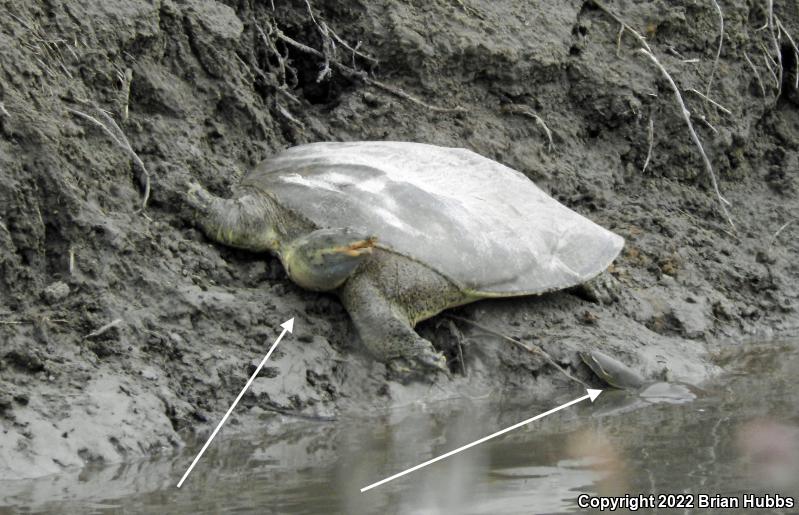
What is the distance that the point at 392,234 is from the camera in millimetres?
5219

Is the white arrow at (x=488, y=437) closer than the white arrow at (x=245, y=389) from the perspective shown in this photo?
Yes

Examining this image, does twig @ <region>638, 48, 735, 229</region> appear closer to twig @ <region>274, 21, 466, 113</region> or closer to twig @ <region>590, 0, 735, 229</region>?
twig @ <region>590, 0, 735, 229</region>

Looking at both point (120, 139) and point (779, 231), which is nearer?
point (120, 139)

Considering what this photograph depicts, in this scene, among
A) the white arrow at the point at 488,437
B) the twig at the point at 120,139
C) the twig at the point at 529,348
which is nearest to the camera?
the white arrow at the point at 488,437

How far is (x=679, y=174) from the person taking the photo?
24.5 feet

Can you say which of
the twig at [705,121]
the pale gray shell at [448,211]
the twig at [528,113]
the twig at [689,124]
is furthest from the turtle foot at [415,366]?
the twig at [705,121]

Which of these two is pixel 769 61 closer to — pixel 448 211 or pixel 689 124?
pixel 689 124

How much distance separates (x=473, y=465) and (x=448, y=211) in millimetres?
1612

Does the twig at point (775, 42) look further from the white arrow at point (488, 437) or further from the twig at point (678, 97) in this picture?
the white arrow at point (488, 437)

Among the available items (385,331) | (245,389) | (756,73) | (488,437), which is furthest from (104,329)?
(756,73)

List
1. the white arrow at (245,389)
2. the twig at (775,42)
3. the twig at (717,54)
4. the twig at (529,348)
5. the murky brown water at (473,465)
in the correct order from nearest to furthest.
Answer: the murky brown water at (473,465) < the white arrow at (245,389) < the twig at (529,348) < the twig at (717,54) < the twig at (775,42)

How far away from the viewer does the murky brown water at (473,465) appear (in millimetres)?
3604

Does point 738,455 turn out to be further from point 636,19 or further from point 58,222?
point 636,19

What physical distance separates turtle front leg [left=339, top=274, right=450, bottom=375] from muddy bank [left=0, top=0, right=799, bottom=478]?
0.29 ft
